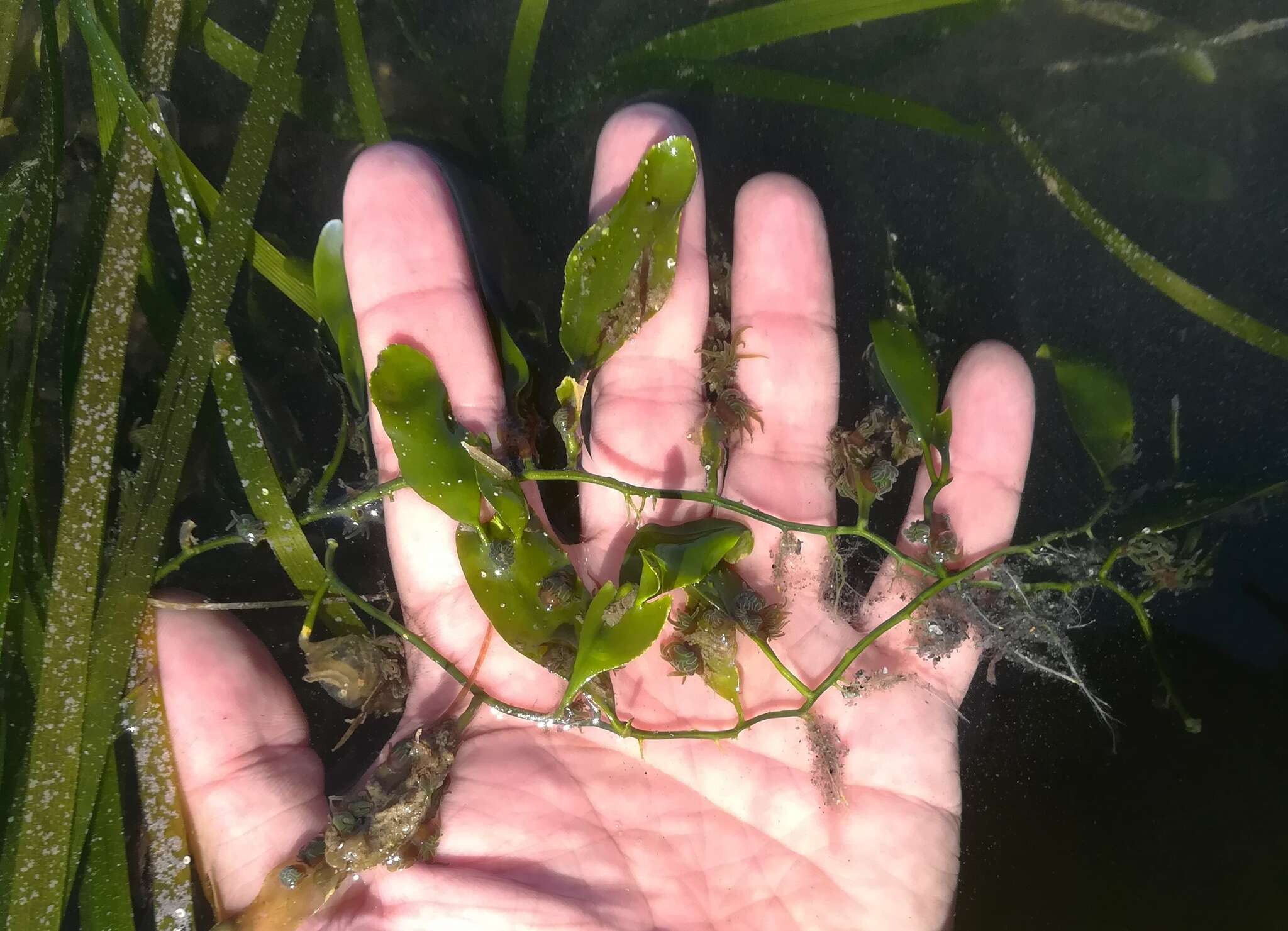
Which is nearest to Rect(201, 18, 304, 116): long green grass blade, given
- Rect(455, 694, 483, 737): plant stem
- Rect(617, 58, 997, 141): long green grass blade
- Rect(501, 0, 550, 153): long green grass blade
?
Rect(501, 0, 550, 153): long green grass blade

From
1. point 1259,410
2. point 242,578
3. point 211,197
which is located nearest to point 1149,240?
point 1259,410

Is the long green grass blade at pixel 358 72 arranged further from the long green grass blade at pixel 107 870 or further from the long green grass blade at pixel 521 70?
the long green grass blade at pixel 107 870

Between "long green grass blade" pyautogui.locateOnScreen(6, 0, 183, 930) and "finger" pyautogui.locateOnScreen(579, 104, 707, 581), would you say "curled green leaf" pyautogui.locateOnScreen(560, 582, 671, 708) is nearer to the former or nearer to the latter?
"finger" pyautogui.locateOnScreen(579, 104, 707, 581)

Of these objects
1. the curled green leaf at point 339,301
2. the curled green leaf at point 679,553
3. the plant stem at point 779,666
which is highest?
the curled green leaf at point 339,301

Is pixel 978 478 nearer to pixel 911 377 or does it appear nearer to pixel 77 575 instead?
pixel 911 377

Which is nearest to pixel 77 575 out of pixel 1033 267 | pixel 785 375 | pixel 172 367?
pixel 172 367

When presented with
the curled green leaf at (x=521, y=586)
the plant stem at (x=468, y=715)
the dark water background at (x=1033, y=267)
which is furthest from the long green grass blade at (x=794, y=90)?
the plant stem at (x=468, y=715)

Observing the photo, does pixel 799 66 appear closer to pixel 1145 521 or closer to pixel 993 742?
pixel 1145 521
